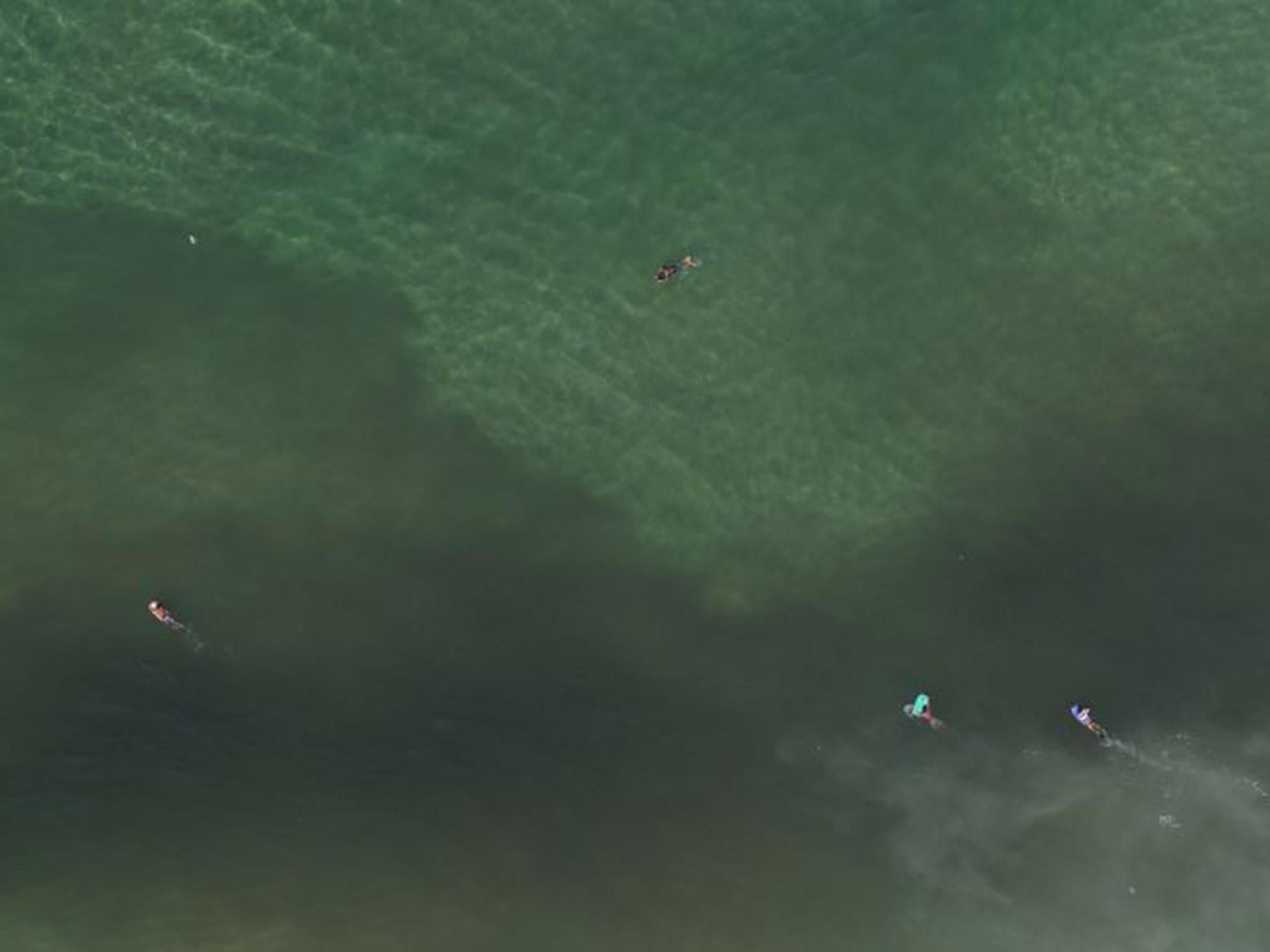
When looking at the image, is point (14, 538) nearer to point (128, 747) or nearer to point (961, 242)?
point (128, 747)

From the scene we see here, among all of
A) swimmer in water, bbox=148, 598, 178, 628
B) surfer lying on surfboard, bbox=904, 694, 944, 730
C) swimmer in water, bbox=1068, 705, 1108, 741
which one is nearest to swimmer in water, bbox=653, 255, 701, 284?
surfer lying on surfboard, bbox=904, 694, 944, 730

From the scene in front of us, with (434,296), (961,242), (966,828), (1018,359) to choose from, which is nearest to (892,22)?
(961,242)

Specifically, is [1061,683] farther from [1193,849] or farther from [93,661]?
[93,661]

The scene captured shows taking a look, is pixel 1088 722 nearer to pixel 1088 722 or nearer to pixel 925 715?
pixel 1088 722

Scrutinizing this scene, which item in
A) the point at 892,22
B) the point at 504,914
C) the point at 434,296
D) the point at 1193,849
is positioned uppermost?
the point at 892,22

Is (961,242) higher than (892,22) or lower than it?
lower

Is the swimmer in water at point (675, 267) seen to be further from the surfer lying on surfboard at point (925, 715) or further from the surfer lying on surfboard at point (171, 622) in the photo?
the surfer lying on surfboard at point (171, 622)

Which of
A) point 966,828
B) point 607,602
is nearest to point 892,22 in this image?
point 607,602
